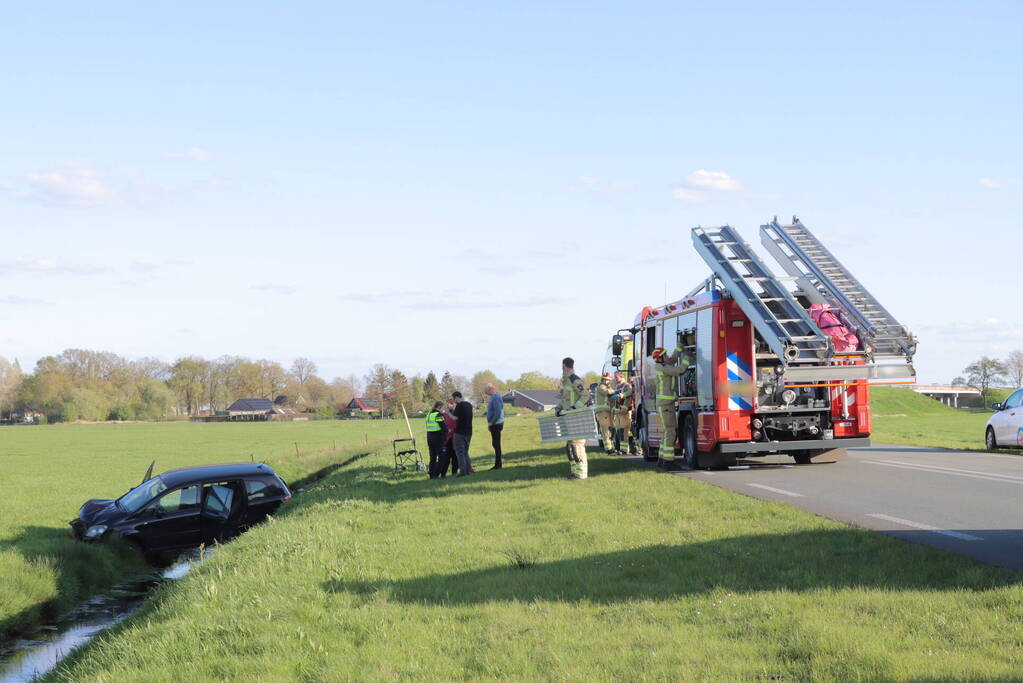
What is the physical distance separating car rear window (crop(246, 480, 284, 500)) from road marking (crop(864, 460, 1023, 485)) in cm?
1131

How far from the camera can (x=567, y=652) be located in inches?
244

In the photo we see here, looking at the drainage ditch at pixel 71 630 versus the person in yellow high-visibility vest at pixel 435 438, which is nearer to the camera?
the drainage ditch at pixel 71 630

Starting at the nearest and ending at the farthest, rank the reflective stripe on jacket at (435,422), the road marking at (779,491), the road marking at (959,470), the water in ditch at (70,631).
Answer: the water in ditch at (70,631), the road marking at (779,491), the road marking at (959,470), the reflective stripe on jacket at (435,422)

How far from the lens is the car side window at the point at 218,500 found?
56.9 ft

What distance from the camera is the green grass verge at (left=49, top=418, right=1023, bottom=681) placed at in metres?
5.76

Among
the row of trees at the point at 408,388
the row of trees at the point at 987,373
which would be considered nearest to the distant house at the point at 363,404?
the row of trees at the point at 408,388

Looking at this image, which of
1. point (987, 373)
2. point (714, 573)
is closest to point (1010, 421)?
point (714, 573)

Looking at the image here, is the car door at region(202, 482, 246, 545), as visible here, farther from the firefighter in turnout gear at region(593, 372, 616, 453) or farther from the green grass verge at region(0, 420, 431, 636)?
the firefighter in turnout gear at region(593, 372, 616, 453)

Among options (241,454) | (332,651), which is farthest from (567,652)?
(241,454)

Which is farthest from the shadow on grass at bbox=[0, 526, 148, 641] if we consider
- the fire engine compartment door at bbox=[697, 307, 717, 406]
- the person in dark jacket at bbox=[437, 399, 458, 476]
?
the fire engine compartment door at bbox=[697, 307, 717, 406]

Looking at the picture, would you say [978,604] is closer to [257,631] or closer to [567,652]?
[567,652]

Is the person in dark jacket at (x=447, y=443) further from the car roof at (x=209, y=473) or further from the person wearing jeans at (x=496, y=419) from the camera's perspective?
the car roof at (x=209, y=473)

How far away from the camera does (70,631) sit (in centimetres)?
1255

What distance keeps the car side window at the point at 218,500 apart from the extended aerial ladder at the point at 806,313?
31.1ft
